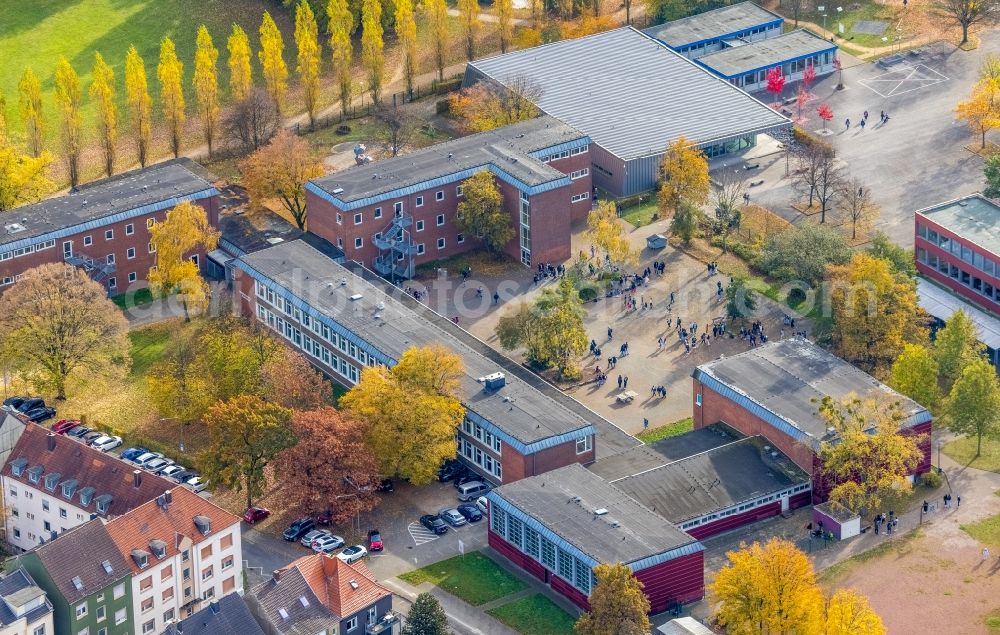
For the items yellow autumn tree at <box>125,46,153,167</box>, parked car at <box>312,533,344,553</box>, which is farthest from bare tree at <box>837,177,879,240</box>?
yellow autumn tree at <box>125,46,153,167</box>

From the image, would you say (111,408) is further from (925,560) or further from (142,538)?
(925,560)

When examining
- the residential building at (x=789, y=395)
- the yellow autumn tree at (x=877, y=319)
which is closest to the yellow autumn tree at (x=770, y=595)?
the residential building at (x=789, y=395)

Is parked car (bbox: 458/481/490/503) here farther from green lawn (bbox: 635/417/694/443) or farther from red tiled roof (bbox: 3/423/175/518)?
red tiled roof (bbox: 3/423/175/518)

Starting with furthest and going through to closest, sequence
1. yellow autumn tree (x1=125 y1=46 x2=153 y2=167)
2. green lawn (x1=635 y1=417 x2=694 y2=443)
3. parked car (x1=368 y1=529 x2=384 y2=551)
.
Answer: yellow autumn tree (x1=125 y1=46 x2=153 y2=167)
green lawn (x1=635 y1=417 x2=694 y2=443)
parked car (x1=368 y1=529 x2=384 y2=551)

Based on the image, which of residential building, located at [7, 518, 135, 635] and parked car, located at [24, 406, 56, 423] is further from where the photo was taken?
parked car, located at [24, 406, 56, 423]

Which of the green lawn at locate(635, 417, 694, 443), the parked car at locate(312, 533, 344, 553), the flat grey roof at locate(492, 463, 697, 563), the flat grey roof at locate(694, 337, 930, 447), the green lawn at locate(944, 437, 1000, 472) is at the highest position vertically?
the flat grey roof at locate(694, 337, 930, 447)

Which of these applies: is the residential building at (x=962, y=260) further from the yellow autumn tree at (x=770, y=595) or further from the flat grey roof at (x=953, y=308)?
the yellow autumn tree at (x=770, y=595)
